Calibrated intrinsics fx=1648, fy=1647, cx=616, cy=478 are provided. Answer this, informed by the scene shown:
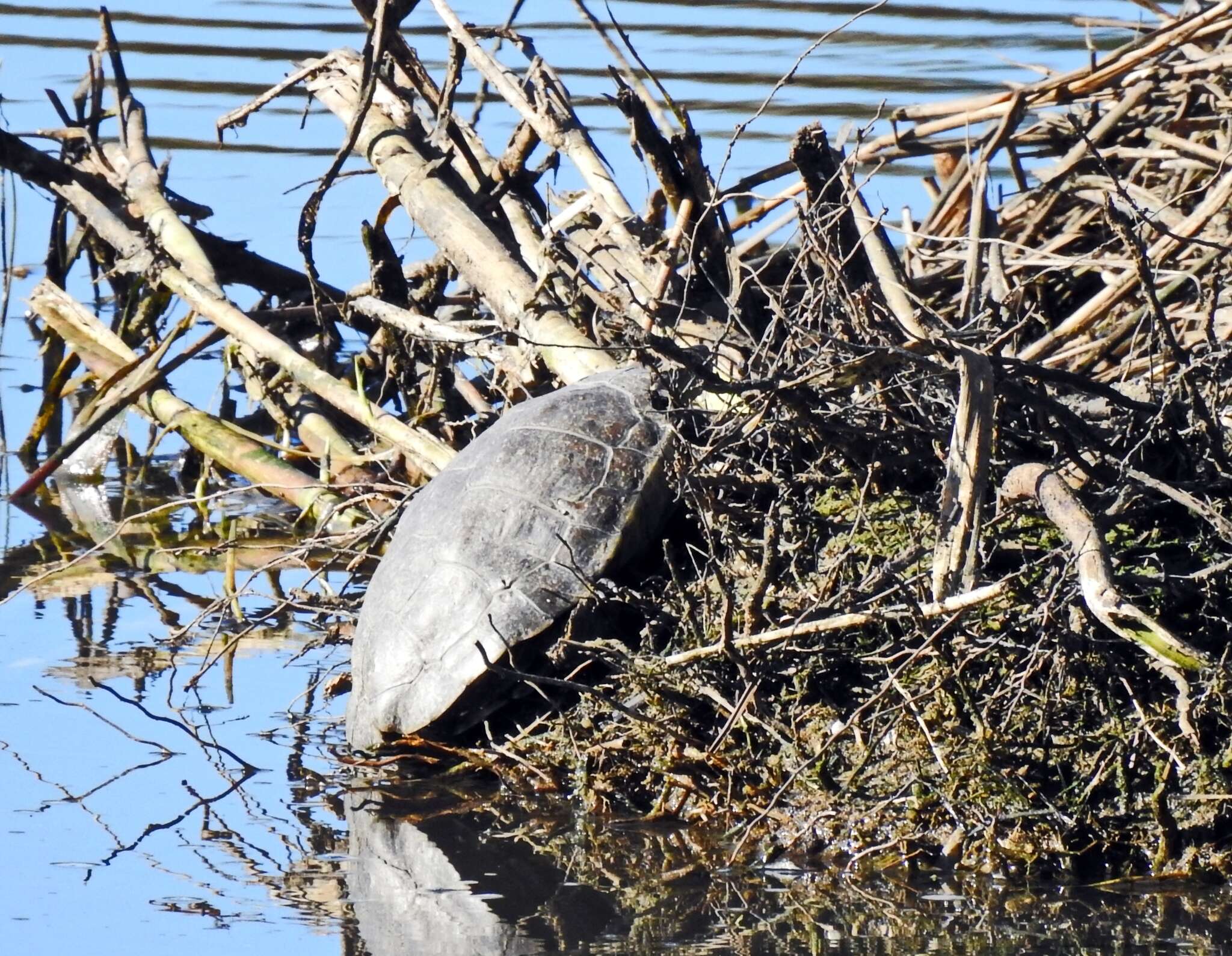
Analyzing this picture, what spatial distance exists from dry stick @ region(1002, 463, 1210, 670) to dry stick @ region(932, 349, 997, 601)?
0.16 meters

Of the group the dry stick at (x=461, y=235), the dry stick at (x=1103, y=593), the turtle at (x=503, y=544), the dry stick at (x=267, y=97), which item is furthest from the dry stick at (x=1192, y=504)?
the dry stick at (x=267, y=97)

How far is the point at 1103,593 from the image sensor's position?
10.2 ft

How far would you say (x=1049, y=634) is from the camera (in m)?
3.42

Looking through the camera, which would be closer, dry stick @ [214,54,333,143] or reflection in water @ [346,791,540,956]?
reflection in water @ [346,791,540,956]

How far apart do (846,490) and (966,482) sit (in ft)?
2.40

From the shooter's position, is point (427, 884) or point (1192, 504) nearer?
point (427, 884)

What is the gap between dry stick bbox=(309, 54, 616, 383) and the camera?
5.12 m

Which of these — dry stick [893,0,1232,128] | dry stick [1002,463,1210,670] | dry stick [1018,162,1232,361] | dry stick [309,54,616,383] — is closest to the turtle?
dry stick [309,54,616,383]

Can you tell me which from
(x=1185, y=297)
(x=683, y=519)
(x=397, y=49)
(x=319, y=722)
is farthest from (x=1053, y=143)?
(x=319, y=722)

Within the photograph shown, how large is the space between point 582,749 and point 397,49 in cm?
292

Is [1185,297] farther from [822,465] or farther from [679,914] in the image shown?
[679,914]

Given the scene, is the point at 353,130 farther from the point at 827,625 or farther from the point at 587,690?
the point at 827,625

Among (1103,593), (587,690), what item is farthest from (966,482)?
(587,690)

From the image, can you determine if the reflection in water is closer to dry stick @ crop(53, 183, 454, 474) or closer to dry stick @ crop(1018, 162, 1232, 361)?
dry stick @ crop(53, 183, 454, 474)
